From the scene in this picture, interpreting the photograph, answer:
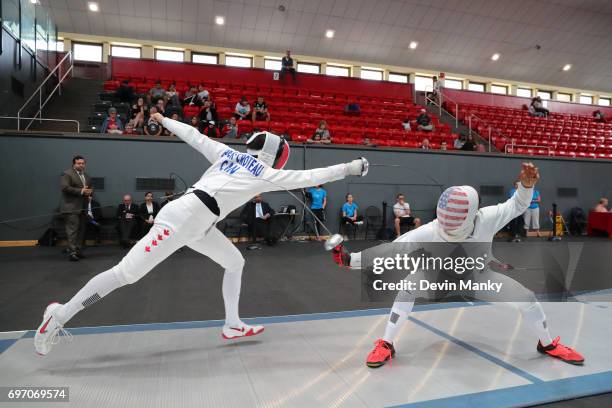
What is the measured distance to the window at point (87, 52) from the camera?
13766 millimetres

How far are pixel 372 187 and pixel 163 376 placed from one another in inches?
295

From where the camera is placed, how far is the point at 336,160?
891 centimetres

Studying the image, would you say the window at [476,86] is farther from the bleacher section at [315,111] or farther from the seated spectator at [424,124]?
the seated spectator at [424,124]

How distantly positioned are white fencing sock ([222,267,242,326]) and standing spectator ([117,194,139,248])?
5.00m

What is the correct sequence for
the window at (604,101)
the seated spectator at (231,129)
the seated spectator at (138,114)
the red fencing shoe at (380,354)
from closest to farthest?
the red fencing shoe at (380,354) < the seated spectator at (138,114) < the seated spectator at (231,129) < the window at (604,101)

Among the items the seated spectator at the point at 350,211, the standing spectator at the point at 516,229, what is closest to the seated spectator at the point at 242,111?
the seated spectator at the point at 350,211

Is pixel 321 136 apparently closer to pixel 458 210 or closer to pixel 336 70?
pixel 458 210

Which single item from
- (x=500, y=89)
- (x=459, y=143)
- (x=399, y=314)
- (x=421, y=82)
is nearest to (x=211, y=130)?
(x=459, y=143)

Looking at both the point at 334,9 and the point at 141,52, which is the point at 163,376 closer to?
the point at 334,9

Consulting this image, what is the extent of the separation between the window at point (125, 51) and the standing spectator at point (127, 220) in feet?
31.4

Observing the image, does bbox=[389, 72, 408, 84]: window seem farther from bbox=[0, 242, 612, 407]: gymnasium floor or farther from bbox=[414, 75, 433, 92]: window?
bbox=[0, 242, 612, 407]: gymnasium floor

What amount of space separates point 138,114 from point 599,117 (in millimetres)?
18599

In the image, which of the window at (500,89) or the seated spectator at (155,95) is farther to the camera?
the window at (500,89)

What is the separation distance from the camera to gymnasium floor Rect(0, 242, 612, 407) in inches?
79.3
